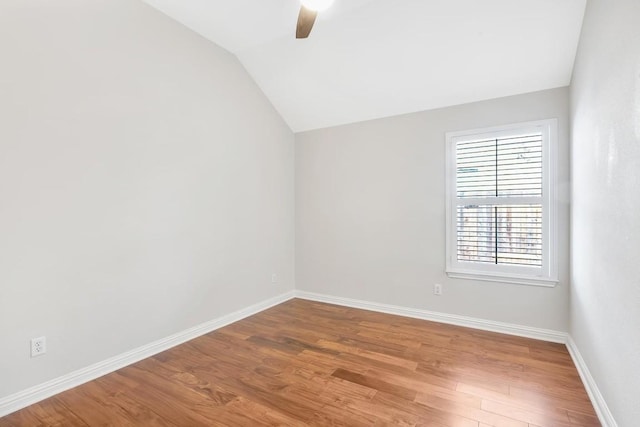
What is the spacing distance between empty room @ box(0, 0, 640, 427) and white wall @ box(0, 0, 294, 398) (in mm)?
17

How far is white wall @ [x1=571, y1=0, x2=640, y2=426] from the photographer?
53.4 inches

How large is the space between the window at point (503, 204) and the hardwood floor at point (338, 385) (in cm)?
68

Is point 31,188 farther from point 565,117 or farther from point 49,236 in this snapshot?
point 565,117

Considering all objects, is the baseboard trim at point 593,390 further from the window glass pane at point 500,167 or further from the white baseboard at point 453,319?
the window glass pane at point 500,167

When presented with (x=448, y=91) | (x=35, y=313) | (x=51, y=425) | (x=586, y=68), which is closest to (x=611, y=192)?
(x=586, y=68)

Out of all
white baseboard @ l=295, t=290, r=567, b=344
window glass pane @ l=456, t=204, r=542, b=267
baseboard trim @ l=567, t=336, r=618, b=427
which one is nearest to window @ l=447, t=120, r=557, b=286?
window glass pane @ l=456, t=204, r=542, b=267

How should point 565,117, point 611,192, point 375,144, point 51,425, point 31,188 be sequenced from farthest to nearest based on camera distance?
point 375,144, point 565,117, point 31,188, point 51,425, point 611,192

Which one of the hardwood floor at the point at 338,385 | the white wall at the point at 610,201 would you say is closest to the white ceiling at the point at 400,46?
the white wall at the point at 610,201

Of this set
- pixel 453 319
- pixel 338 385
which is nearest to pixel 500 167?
pixel 453 319

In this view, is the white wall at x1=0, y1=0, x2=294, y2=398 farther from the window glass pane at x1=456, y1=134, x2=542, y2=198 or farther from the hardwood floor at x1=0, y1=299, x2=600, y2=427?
the window glass pane at x1=456, y1=134, x2=542, y2=198

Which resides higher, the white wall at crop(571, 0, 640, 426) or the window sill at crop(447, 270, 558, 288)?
the white wall at crop(571, 0, 640, 426)

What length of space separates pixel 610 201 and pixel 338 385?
6.50ft

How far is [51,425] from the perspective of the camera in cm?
178

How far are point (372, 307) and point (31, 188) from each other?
340cm
